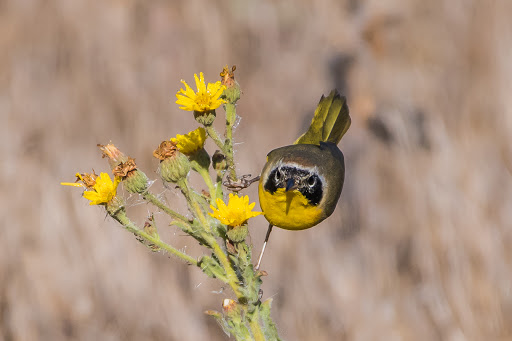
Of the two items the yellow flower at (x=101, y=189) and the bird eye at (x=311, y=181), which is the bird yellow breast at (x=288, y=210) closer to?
the bird eye at (x=311, y=181)

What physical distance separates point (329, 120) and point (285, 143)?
85 centimetres

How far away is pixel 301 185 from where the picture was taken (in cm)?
279

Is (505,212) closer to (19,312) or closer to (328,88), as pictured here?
(328,88)

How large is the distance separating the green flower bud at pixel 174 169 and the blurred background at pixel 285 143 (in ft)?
6.71

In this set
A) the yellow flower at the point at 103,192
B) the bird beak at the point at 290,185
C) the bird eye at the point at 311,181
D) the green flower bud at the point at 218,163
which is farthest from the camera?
the bird eye at the point at 311,181

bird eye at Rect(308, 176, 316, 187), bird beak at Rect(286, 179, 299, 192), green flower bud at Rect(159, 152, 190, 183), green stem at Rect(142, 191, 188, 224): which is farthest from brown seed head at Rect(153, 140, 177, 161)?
bird eye at Rect(308, 176, 316, 187)

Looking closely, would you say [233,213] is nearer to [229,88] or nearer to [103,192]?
[103,192]

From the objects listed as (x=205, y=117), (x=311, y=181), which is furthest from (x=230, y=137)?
(x=311, y=181)

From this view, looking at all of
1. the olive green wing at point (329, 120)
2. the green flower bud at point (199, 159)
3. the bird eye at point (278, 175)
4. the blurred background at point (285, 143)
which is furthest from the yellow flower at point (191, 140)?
the blurred background at point (285, 143)

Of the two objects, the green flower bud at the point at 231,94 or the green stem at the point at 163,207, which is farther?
the green flower bud at the point at 231,94

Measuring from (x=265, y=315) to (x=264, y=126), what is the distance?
259cm

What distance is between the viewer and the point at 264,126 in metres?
4.36

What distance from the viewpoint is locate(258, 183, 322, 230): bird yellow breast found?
2.66 metres

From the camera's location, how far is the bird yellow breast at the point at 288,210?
2.66 metres
